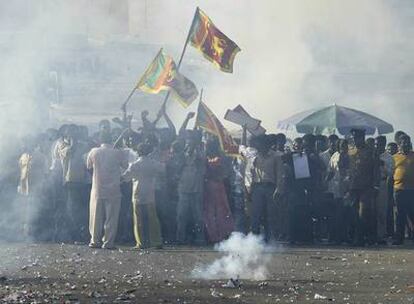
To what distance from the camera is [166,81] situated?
18469mm

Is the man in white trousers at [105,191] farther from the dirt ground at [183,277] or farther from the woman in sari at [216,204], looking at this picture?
the woman in sari at [216,204]

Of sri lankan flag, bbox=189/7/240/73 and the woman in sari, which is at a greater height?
sri lankan flag, bbox=189/7/240/73

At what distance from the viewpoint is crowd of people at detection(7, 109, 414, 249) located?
16.7 m

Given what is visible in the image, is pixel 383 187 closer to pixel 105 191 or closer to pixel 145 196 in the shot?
pixel 145 196

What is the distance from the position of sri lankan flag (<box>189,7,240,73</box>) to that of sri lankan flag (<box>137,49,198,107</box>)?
0.55 meters

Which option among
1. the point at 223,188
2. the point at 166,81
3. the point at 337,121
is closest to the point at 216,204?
the point at 223,188

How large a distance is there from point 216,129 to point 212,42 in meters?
2.03

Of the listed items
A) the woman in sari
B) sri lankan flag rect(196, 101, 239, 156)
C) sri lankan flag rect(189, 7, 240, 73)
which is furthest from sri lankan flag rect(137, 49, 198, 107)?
the woman in sari

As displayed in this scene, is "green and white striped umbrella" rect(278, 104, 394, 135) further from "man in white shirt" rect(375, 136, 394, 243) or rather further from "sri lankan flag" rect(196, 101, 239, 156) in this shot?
"sri lankan flag" rect(196, 101, 239, 156)

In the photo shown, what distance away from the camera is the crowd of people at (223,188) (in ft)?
54.6

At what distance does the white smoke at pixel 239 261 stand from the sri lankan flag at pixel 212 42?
351 centimetres

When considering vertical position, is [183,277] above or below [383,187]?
below

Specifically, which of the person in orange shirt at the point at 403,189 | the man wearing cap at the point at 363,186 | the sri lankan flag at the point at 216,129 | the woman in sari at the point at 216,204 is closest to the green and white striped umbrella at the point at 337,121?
the person in orange shirt at the point at 403,189

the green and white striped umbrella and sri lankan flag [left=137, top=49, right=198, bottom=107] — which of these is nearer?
sri lankan flag [left=137, top=49, right=198, bottom=107]
